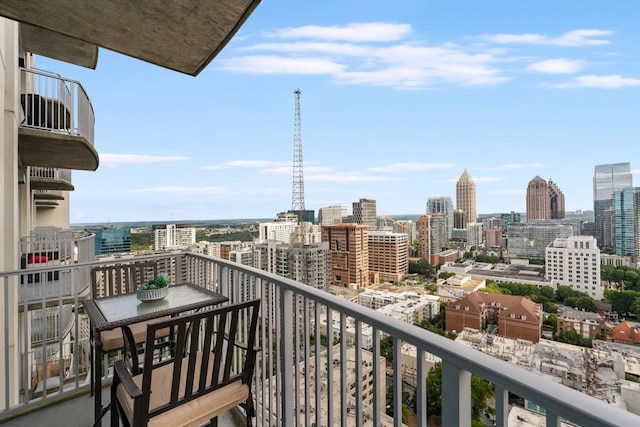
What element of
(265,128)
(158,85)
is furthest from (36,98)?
(265,128)

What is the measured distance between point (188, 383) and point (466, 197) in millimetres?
30644

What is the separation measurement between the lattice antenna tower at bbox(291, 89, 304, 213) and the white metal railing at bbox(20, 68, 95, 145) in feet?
61.5

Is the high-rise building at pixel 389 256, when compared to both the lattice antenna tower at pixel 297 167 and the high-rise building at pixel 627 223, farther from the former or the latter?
the high-rise building at pixel 627 223

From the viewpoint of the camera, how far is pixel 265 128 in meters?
32.3

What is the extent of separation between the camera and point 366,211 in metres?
28.5

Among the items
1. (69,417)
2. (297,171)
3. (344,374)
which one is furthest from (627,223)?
(297,171)

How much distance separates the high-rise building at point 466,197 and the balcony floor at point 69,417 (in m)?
26.7

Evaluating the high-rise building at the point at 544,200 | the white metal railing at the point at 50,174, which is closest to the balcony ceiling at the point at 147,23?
the white metal railing at the point at 50,174

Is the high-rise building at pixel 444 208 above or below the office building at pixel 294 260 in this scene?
above

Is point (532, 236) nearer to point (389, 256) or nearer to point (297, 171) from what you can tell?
point (389, 256)

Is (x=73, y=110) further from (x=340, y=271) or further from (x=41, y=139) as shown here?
(x=340, y=271)

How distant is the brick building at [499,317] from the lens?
6.13 m

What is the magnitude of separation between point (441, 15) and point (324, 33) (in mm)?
8581

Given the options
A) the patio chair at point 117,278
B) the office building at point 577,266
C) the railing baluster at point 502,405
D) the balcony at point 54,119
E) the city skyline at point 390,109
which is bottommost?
the office building at point 577,266
